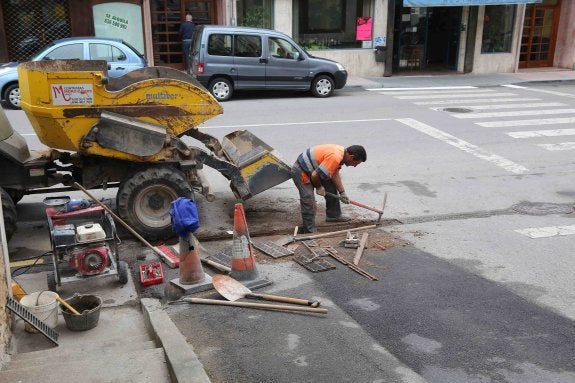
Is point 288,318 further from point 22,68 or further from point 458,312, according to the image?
point 22,68

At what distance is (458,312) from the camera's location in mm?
5609

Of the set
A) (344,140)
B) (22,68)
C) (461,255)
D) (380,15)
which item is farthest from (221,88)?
(461,255)

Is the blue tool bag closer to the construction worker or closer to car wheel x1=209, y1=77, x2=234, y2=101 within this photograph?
the construction worker

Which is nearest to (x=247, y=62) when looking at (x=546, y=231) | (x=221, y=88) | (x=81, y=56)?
(x=221, y=88)

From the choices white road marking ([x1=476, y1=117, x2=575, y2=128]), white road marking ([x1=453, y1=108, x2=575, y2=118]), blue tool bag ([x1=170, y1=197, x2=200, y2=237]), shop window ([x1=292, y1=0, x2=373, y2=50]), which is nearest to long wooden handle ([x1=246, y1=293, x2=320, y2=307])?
blue tool bag ([x1=170, y1=197, x2=200, y2=237])

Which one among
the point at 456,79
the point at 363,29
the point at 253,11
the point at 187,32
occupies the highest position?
the point at 253,11

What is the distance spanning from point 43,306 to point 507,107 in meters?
14.4

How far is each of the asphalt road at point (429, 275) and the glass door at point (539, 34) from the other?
13207 millimetres

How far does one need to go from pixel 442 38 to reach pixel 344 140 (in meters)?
14.7

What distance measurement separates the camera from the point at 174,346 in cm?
451

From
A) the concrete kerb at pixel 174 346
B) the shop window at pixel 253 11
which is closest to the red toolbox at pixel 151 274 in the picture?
the concrete kerb at pixel 174 346

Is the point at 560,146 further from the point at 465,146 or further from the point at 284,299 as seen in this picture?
the point at 284,299

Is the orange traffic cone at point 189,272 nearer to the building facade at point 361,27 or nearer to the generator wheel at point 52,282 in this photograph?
the generator wheel at point 52,282

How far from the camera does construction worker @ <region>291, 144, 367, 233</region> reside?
755cm
